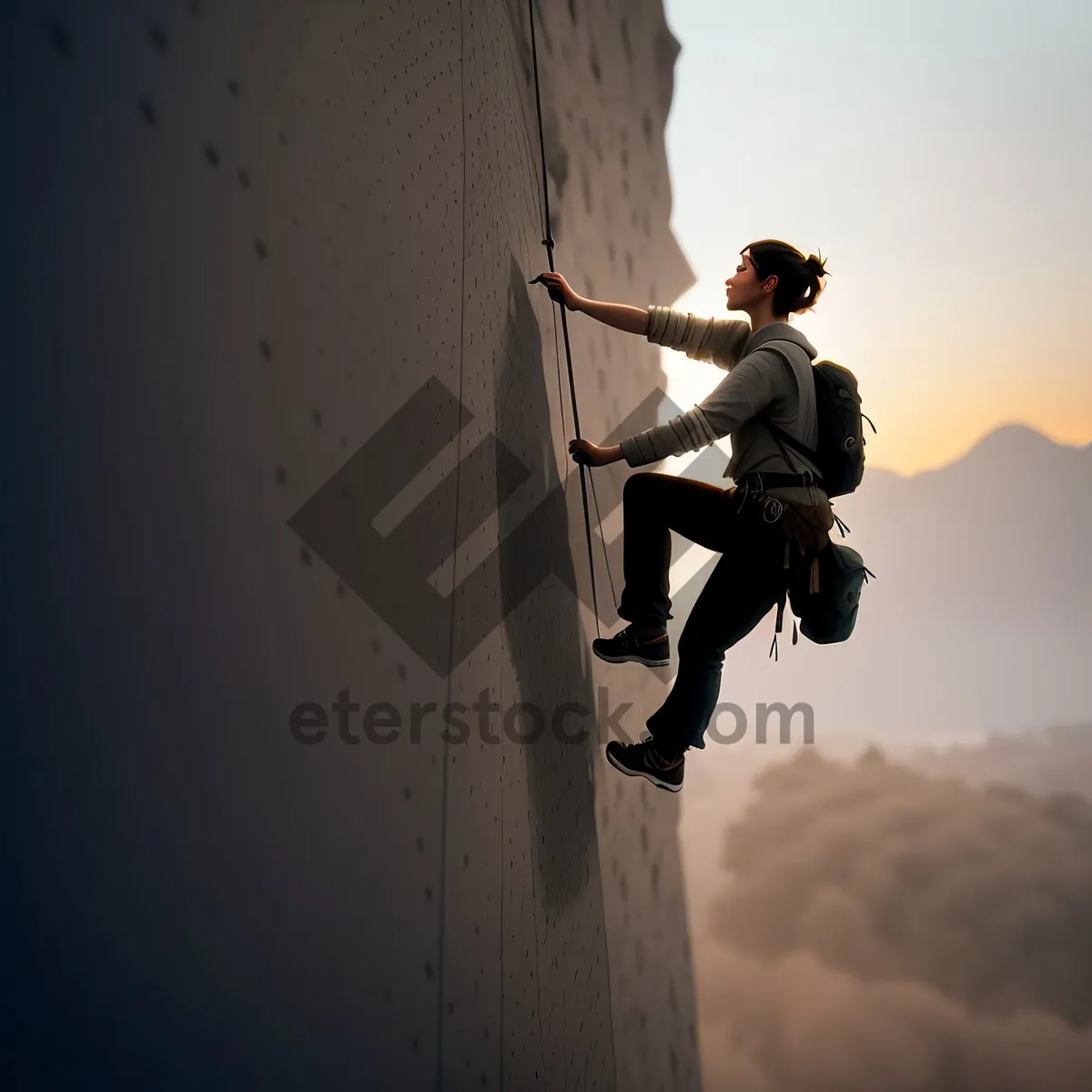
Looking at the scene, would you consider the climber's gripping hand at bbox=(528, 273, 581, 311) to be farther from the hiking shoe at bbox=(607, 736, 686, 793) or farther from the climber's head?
the hiking shoe at bbox=(607, 736, 686, 793)

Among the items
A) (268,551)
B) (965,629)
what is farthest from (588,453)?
(965,629)

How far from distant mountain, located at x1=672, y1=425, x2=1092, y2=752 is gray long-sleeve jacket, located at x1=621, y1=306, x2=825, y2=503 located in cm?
421

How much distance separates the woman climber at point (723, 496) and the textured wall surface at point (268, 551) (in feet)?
0.61

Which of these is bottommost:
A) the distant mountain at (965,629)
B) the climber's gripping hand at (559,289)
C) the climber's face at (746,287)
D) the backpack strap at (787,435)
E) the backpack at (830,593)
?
the backpack at (830,593)

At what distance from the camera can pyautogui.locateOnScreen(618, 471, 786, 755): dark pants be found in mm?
1430

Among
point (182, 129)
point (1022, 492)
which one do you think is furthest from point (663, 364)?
point (1022, 492)

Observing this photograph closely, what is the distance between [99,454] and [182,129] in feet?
0.80

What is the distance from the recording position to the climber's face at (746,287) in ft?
5.01
